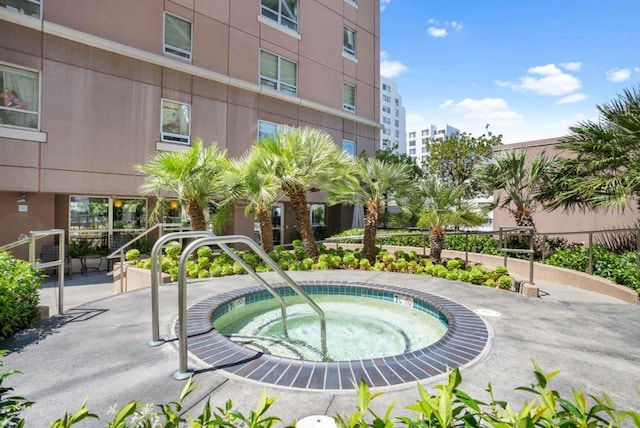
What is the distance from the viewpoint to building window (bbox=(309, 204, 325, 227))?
62.8 ft

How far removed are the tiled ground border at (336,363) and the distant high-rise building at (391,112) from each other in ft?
283

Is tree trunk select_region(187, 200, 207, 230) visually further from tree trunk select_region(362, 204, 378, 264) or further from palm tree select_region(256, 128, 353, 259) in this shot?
tree trunk select_region(362, 204, 378, 264)

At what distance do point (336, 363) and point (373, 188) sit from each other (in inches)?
276

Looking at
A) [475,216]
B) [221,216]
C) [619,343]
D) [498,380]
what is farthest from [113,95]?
[619,343]

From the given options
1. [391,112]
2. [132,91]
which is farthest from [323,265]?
[391,112]

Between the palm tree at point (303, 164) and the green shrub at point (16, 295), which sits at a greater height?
the palm tree at point (303, 164)

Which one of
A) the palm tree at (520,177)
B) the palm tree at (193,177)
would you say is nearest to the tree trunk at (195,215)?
the palm tree at (193,177)

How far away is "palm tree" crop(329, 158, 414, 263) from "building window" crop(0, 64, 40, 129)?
29.6 ft

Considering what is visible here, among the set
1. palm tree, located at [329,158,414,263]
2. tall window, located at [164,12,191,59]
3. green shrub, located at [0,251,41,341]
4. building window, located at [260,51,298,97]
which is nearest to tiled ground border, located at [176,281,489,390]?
green shrub, located at [0,251,41,341]

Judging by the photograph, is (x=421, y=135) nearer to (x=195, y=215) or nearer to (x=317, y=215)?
(x=317, y=215)

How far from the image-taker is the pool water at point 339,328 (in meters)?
4.89

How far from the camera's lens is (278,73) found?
1590 cm

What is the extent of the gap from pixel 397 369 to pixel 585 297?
18.7 feet

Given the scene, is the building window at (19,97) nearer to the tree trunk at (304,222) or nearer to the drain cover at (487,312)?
the tree trunk at (304,222)
